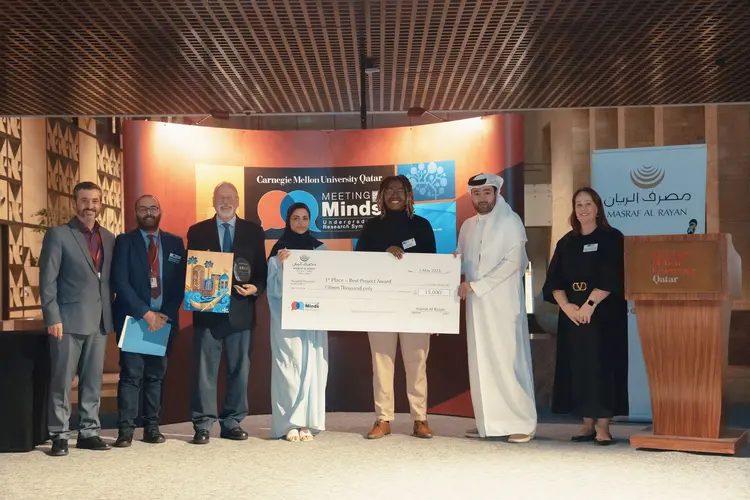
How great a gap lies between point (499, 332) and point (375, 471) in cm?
157

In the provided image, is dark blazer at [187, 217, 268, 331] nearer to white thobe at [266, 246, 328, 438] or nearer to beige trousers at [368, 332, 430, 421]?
white thobe at [266, 246, 328, 438]

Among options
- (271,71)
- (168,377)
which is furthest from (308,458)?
(271,71)

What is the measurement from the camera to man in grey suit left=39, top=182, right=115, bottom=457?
546 cm

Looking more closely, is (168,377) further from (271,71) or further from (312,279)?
(271,71)

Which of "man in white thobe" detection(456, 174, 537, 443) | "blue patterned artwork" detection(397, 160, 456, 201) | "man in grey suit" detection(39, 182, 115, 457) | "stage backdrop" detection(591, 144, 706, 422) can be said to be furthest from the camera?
"blue patterned artwork" detection(397, 160, 456, 201)

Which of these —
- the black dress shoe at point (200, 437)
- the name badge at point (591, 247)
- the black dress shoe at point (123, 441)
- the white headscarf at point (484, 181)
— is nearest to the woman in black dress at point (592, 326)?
the name badge at point (591, 247)

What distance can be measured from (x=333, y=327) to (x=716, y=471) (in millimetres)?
2559

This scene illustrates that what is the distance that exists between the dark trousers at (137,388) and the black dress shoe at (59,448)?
394 millimetres

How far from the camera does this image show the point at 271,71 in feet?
19.7

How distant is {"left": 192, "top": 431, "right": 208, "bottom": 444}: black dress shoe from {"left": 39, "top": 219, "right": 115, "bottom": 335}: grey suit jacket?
938 mm

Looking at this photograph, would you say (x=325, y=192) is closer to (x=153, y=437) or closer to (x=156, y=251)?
(x=156, y=251)

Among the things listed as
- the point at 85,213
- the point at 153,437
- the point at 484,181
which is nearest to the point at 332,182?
the point at 484,181

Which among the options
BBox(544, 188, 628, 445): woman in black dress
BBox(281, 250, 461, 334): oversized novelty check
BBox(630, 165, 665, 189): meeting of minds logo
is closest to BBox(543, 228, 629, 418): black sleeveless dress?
BBox(544, 188, 628, 445): woman in black dress

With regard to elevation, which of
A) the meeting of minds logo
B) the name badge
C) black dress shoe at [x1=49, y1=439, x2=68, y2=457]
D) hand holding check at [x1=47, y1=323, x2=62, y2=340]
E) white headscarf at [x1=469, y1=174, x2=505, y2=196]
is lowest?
black dress shoe at [x1=49, y1=439, x2=68, y2=457]
